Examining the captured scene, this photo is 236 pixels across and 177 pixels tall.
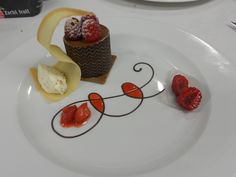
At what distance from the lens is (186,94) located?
757 millimetres

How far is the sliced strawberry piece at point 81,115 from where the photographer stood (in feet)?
2.51

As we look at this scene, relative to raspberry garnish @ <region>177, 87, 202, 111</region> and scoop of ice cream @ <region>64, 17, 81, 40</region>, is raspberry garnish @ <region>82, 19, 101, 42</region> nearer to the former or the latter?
scoop of ice cream @ <region>64, 17, 81, 40</region>

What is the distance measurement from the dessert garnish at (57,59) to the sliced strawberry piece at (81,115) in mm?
94

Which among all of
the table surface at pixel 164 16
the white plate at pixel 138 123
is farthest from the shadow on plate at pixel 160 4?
the white plate at pixel 138 123

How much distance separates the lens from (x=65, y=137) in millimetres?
740

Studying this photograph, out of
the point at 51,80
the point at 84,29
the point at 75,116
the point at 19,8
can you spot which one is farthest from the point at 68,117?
the point at 19,8

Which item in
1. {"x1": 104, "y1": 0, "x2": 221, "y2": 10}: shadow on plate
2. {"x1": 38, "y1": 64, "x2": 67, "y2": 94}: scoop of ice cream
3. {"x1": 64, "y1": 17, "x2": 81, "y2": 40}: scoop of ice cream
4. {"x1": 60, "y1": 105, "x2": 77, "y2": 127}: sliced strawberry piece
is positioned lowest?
{"x1": 60, "y1": 105, "x2": 77, "y2": 127}: sliced strawberry piece

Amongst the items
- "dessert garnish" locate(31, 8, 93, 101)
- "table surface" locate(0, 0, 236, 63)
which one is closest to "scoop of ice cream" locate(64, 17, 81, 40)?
"dessert garnish" locate(31, 8, 93, 101)

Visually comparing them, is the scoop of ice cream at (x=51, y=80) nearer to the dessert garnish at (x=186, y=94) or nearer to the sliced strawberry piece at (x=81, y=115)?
the sliced strawberry piece at (x=81, y=115)

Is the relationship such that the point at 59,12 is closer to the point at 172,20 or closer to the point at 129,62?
the point at 129,62

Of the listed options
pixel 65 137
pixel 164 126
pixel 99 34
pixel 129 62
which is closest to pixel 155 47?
pixel 129 62

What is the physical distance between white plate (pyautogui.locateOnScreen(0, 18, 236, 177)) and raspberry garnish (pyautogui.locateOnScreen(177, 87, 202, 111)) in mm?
22

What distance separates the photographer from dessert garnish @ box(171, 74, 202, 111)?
75 cm

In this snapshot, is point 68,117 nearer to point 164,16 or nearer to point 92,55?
point 92,55
